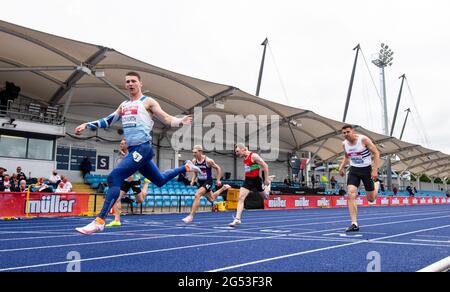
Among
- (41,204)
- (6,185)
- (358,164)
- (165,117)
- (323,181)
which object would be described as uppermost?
(323,181)

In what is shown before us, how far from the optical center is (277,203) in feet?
77.0

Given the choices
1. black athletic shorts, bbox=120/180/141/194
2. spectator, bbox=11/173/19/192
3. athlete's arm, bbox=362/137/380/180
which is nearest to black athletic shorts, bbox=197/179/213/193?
black athletic shorts, bbox=120/180/141/194

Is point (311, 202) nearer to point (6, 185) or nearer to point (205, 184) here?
point (205, 184)

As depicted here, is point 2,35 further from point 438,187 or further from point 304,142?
point 438,187

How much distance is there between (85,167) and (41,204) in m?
13.7

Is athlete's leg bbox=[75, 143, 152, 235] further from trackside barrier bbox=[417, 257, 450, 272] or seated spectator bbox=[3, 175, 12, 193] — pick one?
seated spectator bbox=[3, 175, 12, 193]

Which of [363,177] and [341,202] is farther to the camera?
[341,202]

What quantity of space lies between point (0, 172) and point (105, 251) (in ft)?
39.7

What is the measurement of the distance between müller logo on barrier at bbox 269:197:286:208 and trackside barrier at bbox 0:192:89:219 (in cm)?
1135

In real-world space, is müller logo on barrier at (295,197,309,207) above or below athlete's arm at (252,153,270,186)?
below

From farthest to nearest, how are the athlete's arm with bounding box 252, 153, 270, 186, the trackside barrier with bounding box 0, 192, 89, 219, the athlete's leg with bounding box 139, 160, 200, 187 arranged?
the trackside barrier with bounding box 0, 192, 89, 219
the athlete's arm with bounding box 252, 153, 270, 186
the athlete's leg with bounding box 139, 160, 200, 187

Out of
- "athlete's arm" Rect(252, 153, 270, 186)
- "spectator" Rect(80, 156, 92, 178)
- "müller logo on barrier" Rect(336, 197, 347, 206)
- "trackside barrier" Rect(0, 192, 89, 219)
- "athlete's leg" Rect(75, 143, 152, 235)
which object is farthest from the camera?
"müller logo on barrier" Rect(336, 197, 347, 206)

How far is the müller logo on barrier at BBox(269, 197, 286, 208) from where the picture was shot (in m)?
23.0

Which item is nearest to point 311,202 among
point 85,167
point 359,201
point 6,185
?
point 359,201
